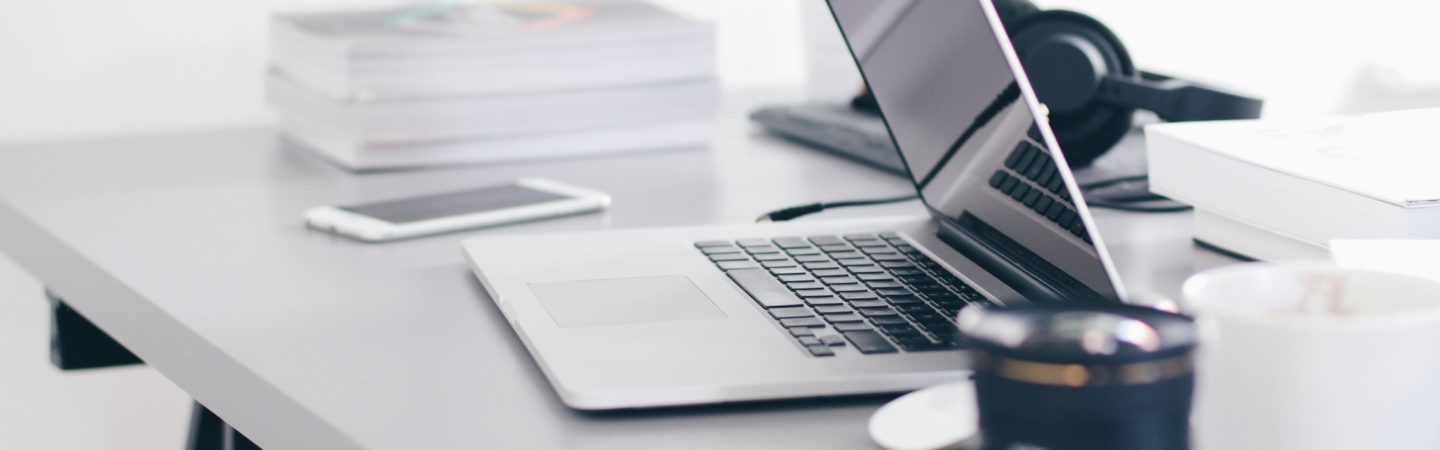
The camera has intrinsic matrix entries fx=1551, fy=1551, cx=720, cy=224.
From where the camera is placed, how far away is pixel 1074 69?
3.39ft

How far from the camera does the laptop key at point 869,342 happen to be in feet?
2.00

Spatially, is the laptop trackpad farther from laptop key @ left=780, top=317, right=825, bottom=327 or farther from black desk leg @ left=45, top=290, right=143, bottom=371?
black desk leg @ left=45, top=290, right=143, bottom=371

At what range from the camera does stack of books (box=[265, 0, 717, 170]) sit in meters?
1.21

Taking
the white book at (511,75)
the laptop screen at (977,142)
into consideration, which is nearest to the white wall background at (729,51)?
the white book at (511,75)

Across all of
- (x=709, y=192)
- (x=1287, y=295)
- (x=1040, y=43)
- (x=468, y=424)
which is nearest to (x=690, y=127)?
(x=709, y=192)

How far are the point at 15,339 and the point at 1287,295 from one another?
147 cm

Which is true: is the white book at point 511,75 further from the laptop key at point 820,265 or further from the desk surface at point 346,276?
the laptop key at point 820,265

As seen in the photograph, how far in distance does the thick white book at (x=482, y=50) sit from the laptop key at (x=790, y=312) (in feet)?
1.99

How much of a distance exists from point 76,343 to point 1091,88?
28.9 inches

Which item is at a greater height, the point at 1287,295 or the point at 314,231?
the point at 1287,295

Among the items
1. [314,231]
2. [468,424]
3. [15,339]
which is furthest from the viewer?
[15,339]

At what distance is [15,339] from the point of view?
1.60 meters

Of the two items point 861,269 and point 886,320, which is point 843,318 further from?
point 861,269

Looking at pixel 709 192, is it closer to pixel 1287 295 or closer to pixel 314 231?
pixel 314 231
